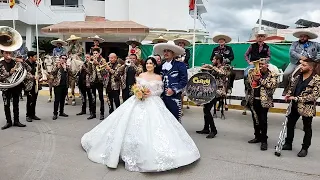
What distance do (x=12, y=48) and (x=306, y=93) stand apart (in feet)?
19.5

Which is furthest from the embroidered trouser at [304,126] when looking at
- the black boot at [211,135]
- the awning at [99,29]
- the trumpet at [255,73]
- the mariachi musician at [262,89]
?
the awning at [99,29]

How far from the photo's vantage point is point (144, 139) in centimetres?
441

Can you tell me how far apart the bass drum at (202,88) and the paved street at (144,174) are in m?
0.83

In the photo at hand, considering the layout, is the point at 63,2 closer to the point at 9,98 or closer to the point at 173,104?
the point at 9,98

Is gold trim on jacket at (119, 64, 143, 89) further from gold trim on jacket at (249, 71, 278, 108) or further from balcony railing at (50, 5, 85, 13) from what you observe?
balcony railing at (50, 5, 85, 13)

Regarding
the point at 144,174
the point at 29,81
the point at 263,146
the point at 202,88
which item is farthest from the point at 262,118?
the point at 29,81

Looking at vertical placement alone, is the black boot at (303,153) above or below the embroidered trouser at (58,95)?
below

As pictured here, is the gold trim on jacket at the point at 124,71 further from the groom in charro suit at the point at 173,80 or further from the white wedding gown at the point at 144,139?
the white wedding gown at the point at 144,139

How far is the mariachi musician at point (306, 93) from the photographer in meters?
4.83

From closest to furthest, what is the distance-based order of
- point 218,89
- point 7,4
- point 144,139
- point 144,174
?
1. point 144,174
2. point 144,139
3. point 218,89
4. point 7,4

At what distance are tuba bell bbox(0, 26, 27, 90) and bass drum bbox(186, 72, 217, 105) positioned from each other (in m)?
3.81

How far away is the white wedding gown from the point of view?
427 cm

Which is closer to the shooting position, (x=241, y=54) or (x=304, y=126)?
(x=304, y=126)

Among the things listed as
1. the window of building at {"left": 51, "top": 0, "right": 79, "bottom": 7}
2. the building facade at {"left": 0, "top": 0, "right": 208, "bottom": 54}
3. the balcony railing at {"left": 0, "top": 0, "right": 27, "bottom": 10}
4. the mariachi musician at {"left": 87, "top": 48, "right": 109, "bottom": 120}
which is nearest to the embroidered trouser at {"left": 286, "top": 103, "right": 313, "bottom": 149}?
the mariachi musician at {"left": 87, "top": 48, "right": 109, "bottom": 120}
